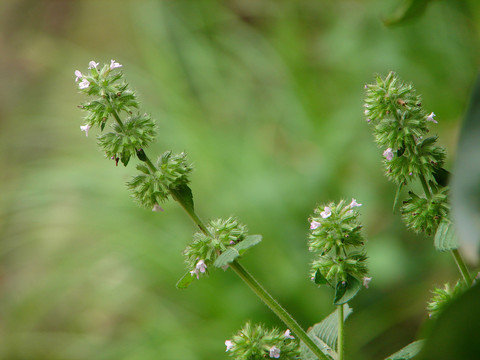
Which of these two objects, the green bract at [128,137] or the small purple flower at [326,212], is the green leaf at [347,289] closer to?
the small purple flower at [326,212]

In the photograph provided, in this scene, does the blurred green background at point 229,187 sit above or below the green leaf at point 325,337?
above

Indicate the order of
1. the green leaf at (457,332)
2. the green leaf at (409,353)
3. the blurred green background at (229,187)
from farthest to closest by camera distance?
the blurred green background at (229,187) → the green leaf at (409,353) → the green leaf at (457,332)

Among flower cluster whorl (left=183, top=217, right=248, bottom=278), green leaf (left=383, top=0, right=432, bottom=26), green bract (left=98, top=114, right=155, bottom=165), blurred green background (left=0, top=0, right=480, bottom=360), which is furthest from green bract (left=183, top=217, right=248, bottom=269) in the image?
blurred green background (left=0, top=0, right=480, bottom=360)

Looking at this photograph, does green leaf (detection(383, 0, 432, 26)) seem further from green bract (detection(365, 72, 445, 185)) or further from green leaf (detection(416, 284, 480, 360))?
green leaf (detection(416, 284, 480, 360))

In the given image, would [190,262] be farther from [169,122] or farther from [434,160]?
[169,122]

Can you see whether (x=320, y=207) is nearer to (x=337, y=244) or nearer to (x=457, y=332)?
(x=337, y=244)

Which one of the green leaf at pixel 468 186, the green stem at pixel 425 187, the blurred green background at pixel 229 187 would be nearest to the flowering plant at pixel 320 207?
the green stem at pixel 425 187

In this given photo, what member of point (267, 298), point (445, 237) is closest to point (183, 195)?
point (267, 298)

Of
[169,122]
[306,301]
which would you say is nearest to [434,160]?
[306,301]
